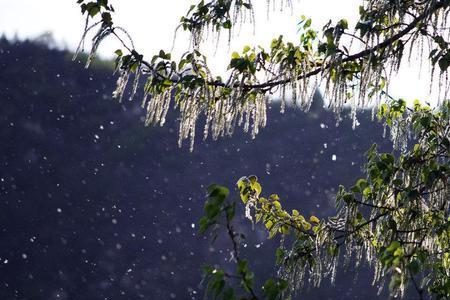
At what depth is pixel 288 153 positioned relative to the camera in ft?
57.0

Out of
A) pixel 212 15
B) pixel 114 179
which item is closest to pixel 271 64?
pixel 212 15

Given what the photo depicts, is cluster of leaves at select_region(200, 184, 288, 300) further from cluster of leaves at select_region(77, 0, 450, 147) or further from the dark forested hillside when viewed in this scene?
the dark forested hillside

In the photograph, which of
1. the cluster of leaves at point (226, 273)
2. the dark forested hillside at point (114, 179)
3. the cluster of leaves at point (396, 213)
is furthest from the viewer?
the dark forested hillside at point (114, 179)

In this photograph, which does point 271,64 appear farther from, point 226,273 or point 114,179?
point 114,179

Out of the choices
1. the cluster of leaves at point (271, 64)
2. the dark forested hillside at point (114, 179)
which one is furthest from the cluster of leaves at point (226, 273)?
the dark forested hillside at point (114, 179)

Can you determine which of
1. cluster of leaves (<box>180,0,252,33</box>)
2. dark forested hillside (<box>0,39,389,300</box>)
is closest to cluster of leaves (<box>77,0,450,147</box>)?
cluster of leaves (<box>180,0,252,33</box>)

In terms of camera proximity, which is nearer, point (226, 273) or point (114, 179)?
point (226, 273)

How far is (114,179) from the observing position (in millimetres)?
16047

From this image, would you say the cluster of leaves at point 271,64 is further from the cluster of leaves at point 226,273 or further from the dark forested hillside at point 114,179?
the dark forested hillside at point 114,179

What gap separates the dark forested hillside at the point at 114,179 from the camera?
14.6 metres

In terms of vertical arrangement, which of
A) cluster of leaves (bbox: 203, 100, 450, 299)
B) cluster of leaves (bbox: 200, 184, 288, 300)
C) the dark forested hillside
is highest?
the dark forested hillside

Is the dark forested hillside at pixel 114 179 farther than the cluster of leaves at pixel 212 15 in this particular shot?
Yes

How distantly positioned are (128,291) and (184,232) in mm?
1939

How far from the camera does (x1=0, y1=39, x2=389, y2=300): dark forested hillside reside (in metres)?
14.6
